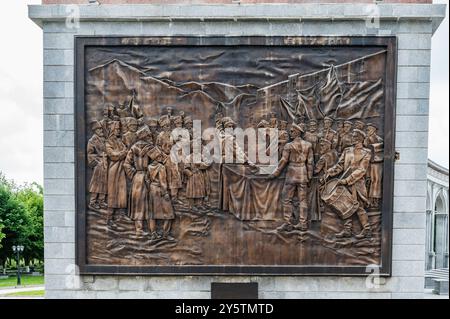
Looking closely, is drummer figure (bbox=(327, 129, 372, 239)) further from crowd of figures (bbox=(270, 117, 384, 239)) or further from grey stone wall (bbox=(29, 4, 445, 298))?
grey stone wall (bbox=(29, 4, 445, 298))

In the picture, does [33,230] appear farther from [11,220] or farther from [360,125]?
[360,125]

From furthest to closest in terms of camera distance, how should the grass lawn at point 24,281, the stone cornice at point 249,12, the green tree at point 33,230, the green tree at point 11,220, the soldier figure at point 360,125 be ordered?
the green tree at point 33,230 < the green tree at point 11,220 < the grass lawn at point 24,281 < the soldier figure at point 360,125 < the stone cornice at point 249,12

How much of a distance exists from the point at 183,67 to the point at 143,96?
0.93 meters

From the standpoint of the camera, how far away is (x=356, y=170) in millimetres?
7016

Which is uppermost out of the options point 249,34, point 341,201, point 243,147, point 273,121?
point 249,34

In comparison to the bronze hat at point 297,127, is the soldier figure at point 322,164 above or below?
below

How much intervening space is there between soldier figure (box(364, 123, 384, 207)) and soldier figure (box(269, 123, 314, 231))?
1132 millimetres

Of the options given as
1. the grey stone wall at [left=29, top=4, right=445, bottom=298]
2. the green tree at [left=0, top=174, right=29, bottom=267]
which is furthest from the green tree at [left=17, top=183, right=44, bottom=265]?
the grey stone wall at [left=29, top=4, right=445, bottom=298]

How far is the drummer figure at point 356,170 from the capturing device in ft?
23.0

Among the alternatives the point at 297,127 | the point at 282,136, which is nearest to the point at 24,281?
the point at 282,136

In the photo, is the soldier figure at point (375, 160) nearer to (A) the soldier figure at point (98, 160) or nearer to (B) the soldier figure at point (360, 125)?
(B) the soldier figure at point (360, 125)

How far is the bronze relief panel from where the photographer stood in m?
7.03

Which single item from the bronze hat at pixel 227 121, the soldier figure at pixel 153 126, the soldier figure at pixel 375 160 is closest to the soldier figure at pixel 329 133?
the soldier figure at pixel 375 160

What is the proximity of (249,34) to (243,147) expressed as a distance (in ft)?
6.97
